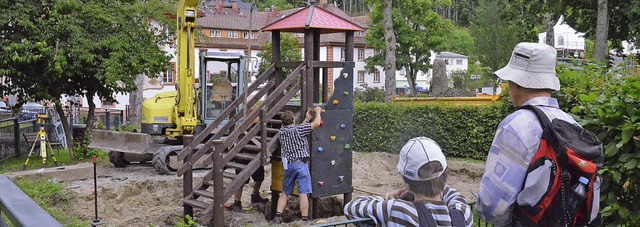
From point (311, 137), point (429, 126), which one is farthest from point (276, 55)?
point (429, 126)

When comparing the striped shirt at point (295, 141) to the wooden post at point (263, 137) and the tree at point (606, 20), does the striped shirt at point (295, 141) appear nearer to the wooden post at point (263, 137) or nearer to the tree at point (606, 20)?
the wooden post at point (263, 137)

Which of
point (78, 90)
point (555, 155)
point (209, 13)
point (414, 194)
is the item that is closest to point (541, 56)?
point (555, 155)

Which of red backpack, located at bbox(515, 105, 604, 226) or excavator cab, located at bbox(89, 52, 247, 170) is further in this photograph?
excavator cab, located at bbox(89, 52, 247, 170)

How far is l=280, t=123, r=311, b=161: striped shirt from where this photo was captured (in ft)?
30.9

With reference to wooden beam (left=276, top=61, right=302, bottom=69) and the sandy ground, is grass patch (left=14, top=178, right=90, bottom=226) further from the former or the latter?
wooden beam (left=276, top=61, right=302, bottom=69)

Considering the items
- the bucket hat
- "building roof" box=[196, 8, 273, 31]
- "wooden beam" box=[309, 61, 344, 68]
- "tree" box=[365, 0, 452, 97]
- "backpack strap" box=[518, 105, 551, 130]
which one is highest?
"building roof" box=[196, 8, 273, 31]

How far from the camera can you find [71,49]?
17297mm

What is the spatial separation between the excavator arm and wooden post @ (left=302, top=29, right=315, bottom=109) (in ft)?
19.8

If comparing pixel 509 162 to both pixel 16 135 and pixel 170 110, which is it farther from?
pixel 16 135

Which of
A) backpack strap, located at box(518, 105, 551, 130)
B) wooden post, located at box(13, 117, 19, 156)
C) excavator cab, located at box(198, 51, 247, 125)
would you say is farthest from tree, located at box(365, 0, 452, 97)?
backpack strap, located at box(518, 105, 551, 130)

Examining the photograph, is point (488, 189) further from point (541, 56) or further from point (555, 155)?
point (541, 56)

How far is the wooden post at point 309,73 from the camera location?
1012cm

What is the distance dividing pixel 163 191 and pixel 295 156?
17.7ft

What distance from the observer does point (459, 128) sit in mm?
18984
